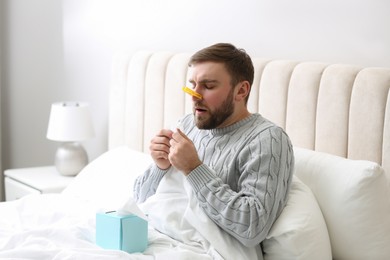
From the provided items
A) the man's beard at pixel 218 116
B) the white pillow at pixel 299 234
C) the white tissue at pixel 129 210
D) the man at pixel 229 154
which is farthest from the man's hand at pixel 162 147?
the white pillow at pixel 299 234

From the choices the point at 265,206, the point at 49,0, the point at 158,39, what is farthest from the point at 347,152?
the point at 49,0

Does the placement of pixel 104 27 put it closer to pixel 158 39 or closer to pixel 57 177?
pixel 158 39

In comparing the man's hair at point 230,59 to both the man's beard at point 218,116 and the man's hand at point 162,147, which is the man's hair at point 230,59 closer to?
the man's beard at point 218,116

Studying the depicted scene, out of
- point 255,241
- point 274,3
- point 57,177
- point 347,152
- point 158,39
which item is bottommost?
point 57,177

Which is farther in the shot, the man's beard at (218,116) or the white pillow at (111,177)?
the white pillow at (111,177)

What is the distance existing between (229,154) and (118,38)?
1.61 meters

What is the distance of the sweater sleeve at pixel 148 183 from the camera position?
7.39 ft

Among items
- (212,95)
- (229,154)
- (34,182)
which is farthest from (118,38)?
(229,154)

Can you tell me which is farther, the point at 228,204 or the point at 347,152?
the point at 347,152

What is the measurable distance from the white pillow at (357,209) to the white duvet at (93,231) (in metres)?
0.26

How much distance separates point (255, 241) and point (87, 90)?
2.10 metres

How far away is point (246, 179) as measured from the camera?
198 cm

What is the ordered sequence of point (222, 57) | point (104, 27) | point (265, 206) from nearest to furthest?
point (265, 206)
point (222, 57)
point (104, 27)

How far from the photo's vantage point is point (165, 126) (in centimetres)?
301
